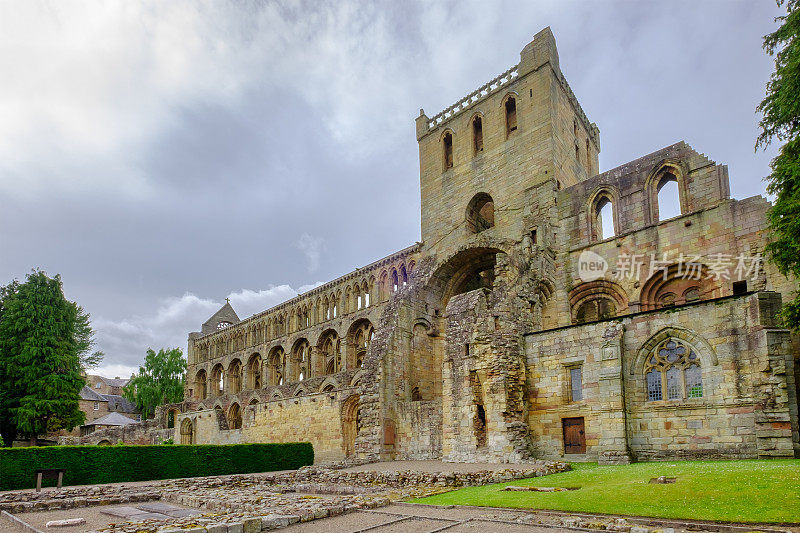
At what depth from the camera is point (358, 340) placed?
40375 millimetres

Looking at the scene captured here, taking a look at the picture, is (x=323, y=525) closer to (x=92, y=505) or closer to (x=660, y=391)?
(x=92, y=505)

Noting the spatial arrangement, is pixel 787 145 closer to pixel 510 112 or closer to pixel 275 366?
pixel 510 112

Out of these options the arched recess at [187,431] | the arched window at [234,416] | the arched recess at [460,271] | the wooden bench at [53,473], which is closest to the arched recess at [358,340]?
the arched recess at [187,431]

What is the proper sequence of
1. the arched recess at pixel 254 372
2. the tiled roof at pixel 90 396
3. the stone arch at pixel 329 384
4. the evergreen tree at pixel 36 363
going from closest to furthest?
the evergreen tree at pixel 36 363, the stone arch at pixel 329 384, the arched recess at pixel 254 372, the tiled roof at pixel 90 396

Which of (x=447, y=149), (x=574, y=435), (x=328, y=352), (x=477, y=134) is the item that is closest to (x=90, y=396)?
(x=328, y=352)

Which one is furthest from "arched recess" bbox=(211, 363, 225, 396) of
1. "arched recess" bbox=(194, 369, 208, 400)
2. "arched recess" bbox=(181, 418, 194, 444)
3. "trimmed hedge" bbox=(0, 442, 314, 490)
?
"trimmed hedge" bbox=(0, 442, 314, 490)

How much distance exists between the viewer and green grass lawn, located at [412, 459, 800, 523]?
8.38m

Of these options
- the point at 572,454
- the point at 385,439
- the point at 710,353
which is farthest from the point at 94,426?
the point at 710,353

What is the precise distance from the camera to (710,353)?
49.2 ft

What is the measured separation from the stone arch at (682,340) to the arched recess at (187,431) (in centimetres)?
3131

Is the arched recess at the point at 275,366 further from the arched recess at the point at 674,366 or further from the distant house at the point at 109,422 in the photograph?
the arched recess at the point at 674,366

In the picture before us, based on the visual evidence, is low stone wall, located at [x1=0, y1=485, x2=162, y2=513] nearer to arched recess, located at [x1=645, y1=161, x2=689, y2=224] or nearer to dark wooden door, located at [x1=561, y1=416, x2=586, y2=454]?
dark wooden door, located at [x1=561, y1=416, x2=586, y2=454]

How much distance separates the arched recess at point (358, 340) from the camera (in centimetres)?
→ 3947

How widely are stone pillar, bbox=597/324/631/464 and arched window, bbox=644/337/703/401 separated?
32.9 inches
